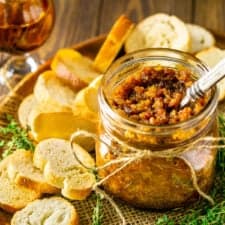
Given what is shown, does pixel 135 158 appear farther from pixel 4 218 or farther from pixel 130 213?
pixel 4 218

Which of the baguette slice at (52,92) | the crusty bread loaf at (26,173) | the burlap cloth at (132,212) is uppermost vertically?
the baguette slice at (52,92)

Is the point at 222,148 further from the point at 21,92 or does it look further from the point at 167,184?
the point at 21,92

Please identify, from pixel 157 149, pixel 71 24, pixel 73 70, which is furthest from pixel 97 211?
pixel 71 24

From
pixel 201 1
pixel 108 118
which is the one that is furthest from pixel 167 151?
pixel 201 1

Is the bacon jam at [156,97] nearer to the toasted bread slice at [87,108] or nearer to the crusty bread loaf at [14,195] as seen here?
the toasted bread slice at [87,108]

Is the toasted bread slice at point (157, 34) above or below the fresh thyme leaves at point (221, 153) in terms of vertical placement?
above

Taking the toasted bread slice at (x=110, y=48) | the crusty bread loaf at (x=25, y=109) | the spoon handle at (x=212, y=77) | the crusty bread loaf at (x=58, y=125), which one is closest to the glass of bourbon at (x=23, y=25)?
the crusty bread loaf at (x=25, y=109)
